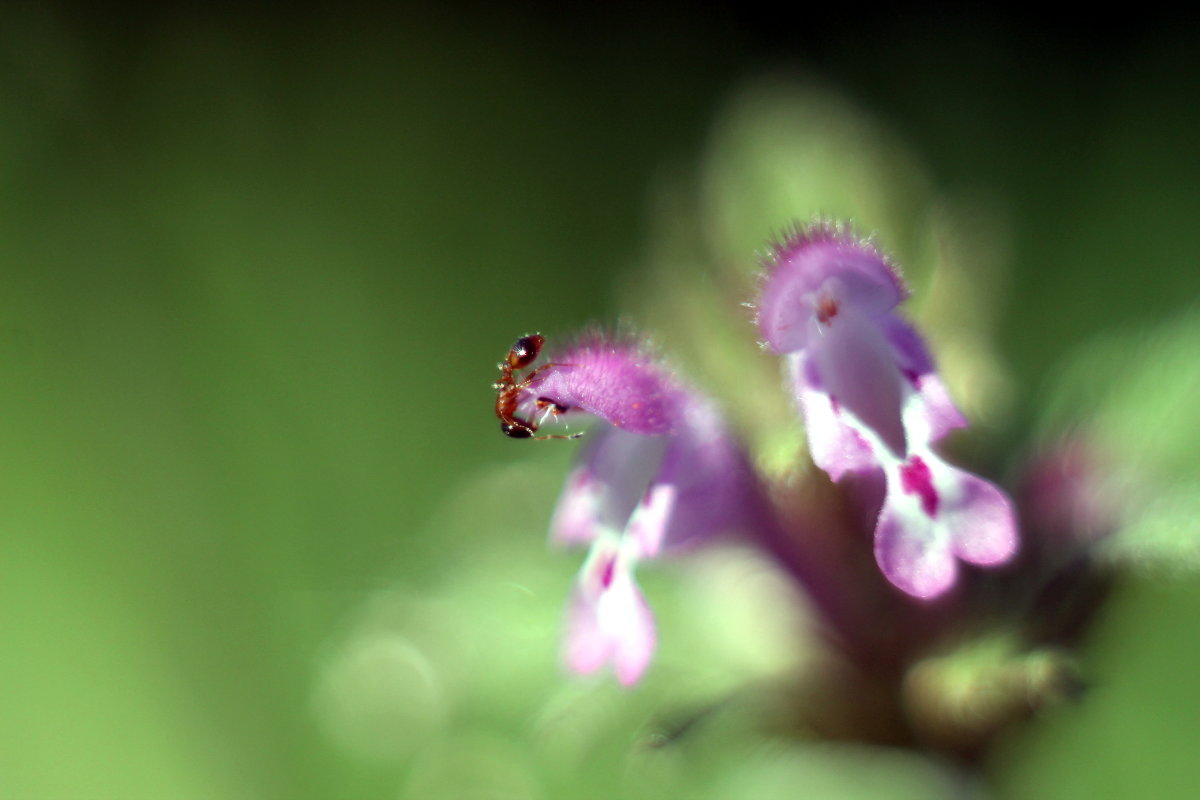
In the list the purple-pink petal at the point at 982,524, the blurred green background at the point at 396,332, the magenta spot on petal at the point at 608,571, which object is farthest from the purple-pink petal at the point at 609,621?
the purple-pink petal at the point at 982,524

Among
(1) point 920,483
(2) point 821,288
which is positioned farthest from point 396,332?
(1) point 920,483

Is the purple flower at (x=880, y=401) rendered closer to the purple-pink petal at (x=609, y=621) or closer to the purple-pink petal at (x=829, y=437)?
the purple-pink petal at (x=829, y=437)

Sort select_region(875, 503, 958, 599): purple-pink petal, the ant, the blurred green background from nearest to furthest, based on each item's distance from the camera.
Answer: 1. select_region(875, 503, 958, 599): purple-pink petal
2. the ant
3. the blurred green background

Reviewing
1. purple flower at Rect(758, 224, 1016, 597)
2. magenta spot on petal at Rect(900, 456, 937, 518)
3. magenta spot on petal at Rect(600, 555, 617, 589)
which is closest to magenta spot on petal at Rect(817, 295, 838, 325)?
purple flower at Rect(758, 224, 1016, 597)

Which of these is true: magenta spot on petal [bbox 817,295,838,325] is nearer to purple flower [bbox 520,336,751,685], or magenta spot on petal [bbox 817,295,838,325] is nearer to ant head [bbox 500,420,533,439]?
purple flower [bbox 520,336,751,685]

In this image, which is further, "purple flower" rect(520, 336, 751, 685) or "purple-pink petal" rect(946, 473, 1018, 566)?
"purple flower" rect(520, 336, 751, 685)

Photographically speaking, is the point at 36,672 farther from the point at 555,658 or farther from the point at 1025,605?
the point at 1025,605
